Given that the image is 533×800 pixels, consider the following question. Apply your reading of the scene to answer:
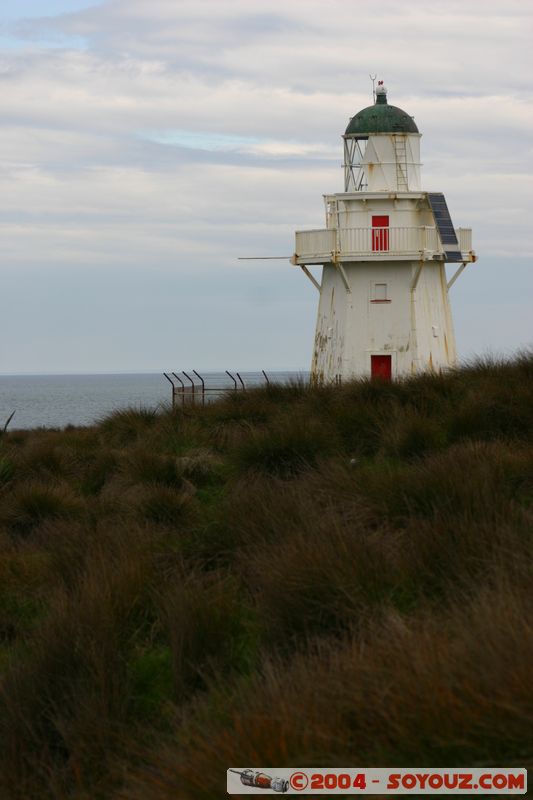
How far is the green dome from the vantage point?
26344 mm

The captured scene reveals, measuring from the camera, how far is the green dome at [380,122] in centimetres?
2634

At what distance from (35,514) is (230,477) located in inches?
76.4

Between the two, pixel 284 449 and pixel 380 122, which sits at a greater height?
pixel 380 122

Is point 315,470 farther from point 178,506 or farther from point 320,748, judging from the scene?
point 320,748

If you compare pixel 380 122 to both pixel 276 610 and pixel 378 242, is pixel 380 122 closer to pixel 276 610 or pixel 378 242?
pixel 378 242

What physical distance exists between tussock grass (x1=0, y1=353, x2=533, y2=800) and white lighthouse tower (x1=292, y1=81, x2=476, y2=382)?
Result: 45.8 feet

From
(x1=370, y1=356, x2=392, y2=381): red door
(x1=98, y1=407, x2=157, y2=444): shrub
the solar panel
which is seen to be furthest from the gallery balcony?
(x1=98, y1=407, x2=157, y2=444): shrub

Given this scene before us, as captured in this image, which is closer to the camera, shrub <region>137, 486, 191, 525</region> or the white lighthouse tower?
shrub <region>137, 486, 191, 525</region>

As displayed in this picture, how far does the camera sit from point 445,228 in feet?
85.2

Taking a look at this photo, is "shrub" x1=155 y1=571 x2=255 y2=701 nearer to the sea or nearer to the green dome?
the sea

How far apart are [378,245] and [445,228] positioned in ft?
5.51

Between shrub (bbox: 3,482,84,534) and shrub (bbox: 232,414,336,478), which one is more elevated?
shrub (bbox: 232,414,336,478)

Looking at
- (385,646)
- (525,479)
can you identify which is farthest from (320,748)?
(525,479)

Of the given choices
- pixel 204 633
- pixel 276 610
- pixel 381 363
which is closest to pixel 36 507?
pixel 204 633
